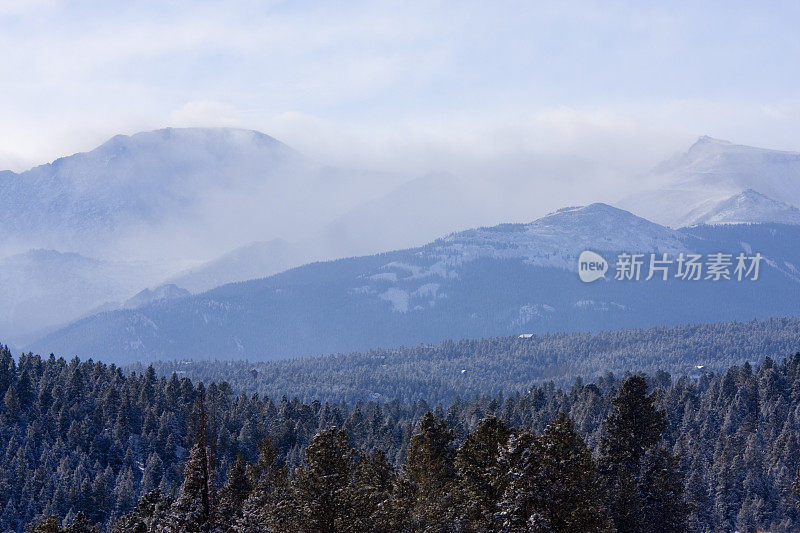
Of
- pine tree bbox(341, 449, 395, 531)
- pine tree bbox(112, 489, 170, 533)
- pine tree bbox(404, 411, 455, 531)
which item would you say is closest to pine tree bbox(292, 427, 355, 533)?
pine tree bbox(341, 449, 395, 531)

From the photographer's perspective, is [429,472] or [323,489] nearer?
[323,489]

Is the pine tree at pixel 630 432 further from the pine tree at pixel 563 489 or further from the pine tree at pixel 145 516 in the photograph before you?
the pine tree at pixel 145 516

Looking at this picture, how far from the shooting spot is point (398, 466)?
12325cm

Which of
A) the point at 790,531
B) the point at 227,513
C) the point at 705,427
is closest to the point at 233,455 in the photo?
the point at 705,427

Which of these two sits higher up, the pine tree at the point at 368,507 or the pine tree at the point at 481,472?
the pine tree at the point at 481,472

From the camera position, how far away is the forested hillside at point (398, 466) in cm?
6109

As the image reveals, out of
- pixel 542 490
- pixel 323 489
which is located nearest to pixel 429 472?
pixel 323 489

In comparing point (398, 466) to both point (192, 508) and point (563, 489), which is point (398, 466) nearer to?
point (563, 489)

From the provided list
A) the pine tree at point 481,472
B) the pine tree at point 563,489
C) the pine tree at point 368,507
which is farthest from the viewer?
the pine tree at point 481,472

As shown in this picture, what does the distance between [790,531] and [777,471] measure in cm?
1827

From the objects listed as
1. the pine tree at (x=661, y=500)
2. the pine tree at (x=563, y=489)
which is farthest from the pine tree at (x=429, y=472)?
the pine tree at (x=661, y=500)

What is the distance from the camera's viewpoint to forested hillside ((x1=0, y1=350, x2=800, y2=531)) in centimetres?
6109

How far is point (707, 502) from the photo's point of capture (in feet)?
435

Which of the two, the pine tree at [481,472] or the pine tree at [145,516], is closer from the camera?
the pine tree at [481,472]
